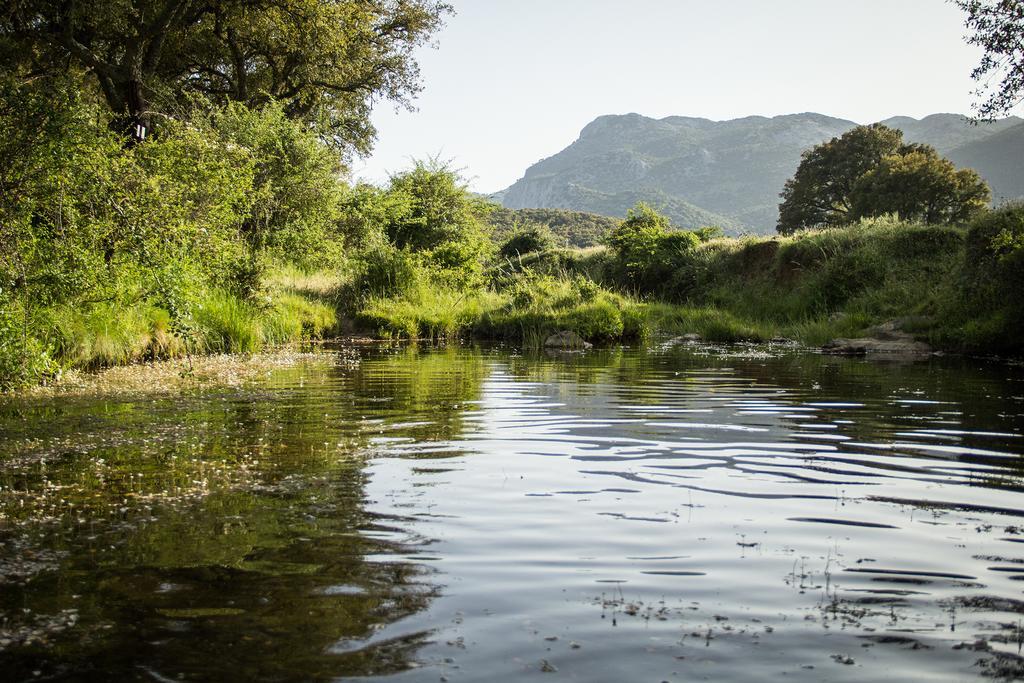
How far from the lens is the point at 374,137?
4469cm

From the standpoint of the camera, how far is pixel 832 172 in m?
57.6

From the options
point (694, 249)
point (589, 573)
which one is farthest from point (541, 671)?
point (694, 249)

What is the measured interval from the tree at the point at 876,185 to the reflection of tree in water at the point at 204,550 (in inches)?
1550

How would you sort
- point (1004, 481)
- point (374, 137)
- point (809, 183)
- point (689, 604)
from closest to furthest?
point (689, 604) < point (1004, 481) < point (374, 137) < point (809, 183)

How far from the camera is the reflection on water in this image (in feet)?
9.89

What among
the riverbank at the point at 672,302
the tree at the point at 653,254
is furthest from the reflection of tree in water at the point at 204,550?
the tree at the point at 653,254

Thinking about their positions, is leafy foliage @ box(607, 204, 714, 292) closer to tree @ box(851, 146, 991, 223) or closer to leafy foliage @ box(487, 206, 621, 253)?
tree @ box(851, 146, 991, 223)

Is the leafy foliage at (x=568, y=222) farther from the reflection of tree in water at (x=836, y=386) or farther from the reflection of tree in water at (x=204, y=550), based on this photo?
the reflection of tree in water at (x=204, y=550)

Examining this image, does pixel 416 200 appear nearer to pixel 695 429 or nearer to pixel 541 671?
pixel 695 429

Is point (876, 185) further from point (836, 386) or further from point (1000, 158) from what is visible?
point (1000, 158)

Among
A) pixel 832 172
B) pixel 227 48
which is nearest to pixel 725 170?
pixel 832 172

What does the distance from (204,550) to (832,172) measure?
6021 cm

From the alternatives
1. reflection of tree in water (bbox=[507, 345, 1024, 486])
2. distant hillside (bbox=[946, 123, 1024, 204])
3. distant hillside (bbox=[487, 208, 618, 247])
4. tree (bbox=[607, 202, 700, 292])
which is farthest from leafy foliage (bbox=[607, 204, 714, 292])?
distant hillside (bbox=[946, 123, 1024, 204])

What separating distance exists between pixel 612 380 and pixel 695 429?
201 inches
